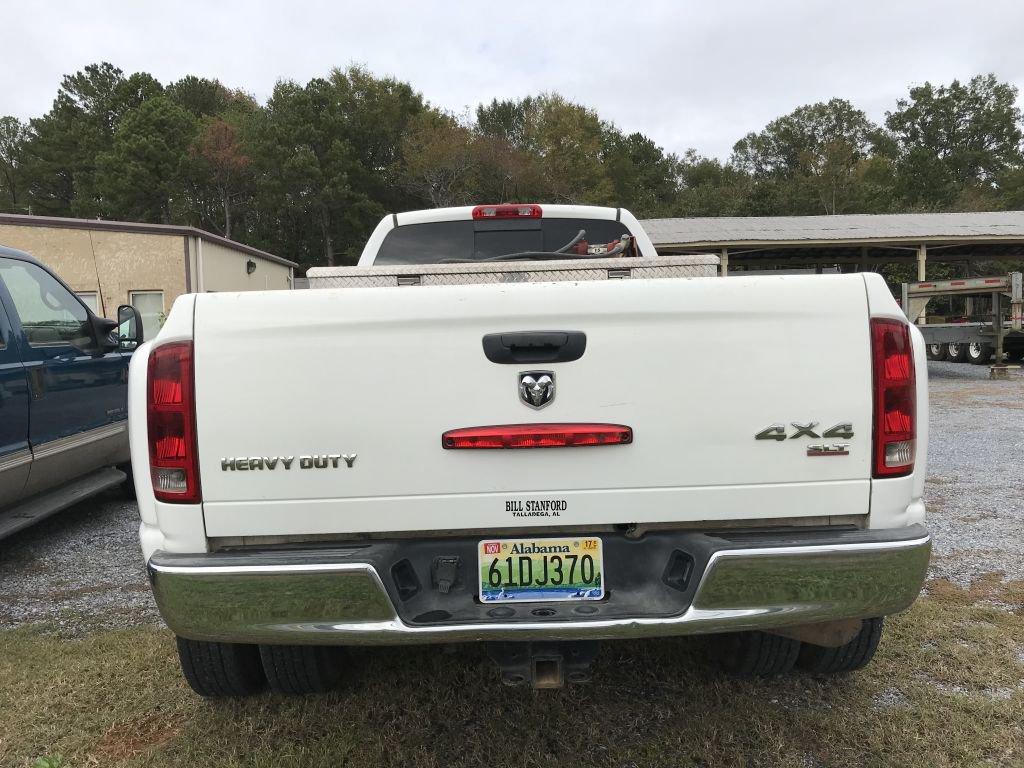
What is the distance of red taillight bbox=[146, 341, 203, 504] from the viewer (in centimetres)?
183

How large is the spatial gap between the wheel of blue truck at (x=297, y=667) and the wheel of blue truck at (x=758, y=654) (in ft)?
4.94

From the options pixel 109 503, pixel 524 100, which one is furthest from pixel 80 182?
pixel 109 503

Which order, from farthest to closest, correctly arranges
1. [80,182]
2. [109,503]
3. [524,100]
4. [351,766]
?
[524,100], [80,182], [109,503], [351,766]

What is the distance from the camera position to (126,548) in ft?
14.5

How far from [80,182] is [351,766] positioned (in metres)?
53.9

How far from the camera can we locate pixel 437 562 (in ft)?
6.24

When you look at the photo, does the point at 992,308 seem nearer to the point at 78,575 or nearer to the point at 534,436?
the point at 534,436

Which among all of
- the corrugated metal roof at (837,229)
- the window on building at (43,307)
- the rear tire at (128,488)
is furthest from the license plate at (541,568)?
the corrugated metal roof at (837,229)

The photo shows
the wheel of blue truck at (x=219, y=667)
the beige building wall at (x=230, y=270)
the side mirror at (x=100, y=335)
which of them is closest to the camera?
the wheel of blue truck at (x=219, y=667)

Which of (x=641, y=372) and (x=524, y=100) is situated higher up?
(x=524, y=100)

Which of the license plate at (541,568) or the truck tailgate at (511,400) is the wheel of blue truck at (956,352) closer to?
the truck tailgate at (511,400)

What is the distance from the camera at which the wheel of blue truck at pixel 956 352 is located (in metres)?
18.0

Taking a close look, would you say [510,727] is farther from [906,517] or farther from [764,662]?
[906,517]

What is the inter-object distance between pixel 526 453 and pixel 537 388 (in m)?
0.18
